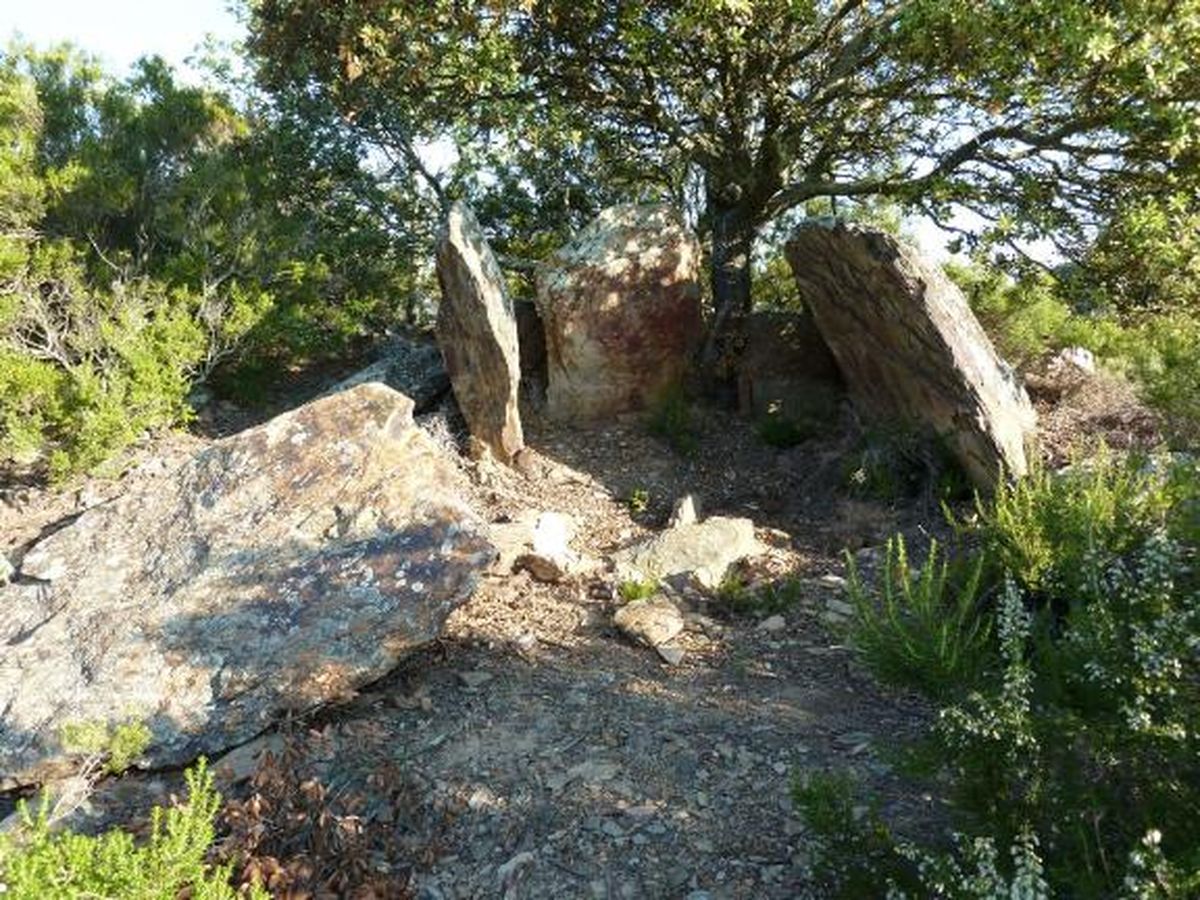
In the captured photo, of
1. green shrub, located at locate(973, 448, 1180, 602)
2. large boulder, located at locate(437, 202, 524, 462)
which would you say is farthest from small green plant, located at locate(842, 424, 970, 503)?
large boulder, located at locate(437, 202, 524, 462)

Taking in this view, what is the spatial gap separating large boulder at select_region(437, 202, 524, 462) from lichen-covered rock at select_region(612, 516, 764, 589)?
168 cm

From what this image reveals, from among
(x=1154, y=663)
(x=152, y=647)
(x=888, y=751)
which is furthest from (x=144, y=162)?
(x=1154, y=663)

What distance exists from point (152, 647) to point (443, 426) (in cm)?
334

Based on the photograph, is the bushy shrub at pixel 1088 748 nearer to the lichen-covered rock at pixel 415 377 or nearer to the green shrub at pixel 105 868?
the green shrub at pixel 105 868

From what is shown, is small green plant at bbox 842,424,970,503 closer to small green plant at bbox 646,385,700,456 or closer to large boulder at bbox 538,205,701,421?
small green plant at bbox 646,385,700,456

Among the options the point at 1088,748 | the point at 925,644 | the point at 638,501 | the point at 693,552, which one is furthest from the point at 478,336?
the point at 1088,748

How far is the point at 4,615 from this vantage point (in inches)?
185

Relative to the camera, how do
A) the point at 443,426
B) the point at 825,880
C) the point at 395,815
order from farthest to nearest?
the point at 443,426 < the point at 395,815 < the point at 825,880

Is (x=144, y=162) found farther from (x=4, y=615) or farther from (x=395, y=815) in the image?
(x=395, y=815)

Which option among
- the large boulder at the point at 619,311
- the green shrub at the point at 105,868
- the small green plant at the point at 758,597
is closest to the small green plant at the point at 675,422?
the large boulder at the point at 619,311

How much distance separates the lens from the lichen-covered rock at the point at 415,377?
7.85 metres

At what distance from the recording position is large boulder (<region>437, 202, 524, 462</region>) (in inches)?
271

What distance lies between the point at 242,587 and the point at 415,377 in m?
3.72

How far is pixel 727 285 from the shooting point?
8461 millimetres
